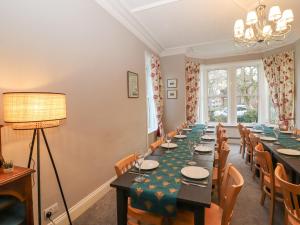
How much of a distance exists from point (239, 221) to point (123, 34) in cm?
316

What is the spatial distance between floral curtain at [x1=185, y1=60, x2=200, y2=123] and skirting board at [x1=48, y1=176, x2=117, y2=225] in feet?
10.9

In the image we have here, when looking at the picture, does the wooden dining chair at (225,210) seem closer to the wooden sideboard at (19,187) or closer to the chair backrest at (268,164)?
the chair backrest at (268,164)

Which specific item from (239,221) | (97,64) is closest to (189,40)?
(97,64)

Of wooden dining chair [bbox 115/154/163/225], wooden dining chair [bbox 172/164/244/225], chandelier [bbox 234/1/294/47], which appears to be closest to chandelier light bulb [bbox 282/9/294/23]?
chandelier [bbox 234/1/294/47]

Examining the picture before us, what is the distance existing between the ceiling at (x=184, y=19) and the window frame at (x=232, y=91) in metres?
0.83

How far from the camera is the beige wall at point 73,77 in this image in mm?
1467

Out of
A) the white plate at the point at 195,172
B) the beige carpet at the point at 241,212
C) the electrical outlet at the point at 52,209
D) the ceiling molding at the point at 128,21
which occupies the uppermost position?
the ceiling molding at the point at 128,21

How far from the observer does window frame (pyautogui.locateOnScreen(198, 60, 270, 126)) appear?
5.08 meters

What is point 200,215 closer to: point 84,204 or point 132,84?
point 84,204

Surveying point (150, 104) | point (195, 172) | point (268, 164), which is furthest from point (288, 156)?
point (150, 104)

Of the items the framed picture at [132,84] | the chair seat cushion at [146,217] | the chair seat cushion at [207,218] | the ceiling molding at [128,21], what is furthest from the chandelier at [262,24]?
the chair seat cushion at [146,217]

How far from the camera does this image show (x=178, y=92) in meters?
4.97

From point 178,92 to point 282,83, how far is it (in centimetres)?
259

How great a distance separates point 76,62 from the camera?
2.05 m
